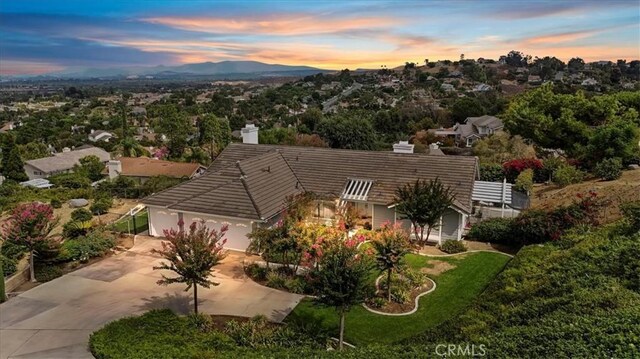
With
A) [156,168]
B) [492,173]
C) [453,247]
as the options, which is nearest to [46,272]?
[453,247]

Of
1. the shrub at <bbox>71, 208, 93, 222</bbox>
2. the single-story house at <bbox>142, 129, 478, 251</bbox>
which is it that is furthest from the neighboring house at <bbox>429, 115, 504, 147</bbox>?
the shrub at <bbox>71, 208, 93, 222</bbox>

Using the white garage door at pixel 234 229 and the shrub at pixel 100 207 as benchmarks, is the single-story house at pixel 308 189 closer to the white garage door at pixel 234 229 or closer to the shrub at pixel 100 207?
the white garage door at pixel 234 229

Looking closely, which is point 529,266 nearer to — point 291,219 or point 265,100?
point 291,219

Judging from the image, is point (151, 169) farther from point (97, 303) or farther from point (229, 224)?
point (97, 303)

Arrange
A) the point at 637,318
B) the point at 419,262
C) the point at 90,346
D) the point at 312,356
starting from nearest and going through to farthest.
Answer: the point at 637,318 → the point at 312,356 → the point at 90,346 → the point at 419,262

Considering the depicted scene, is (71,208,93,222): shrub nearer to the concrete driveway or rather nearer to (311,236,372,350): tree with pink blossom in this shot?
the concrete driveway

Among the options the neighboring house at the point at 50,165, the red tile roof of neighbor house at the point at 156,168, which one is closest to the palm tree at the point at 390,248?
the red tile roof of neighbor house at the point at 156,168

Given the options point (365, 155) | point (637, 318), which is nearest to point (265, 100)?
point (365, 155)
